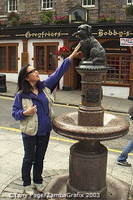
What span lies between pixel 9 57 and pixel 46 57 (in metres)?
3.03

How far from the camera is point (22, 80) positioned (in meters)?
5.49

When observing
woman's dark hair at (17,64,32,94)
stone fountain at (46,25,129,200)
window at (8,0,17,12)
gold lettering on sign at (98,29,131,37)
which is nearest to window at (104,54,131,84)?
gold lettering on sign at (98,29,131,37)

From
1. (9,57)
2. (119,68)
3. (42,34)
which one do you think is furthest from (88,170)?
(9,57)

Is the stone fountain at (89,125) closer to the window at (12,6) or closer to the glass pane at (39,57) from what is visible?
the glass pane at (39,57)

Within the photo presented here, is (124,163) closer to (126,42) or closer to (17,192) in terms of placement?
(17,192)

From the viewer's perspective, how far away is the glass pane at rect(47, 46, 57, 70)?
20.9 metres

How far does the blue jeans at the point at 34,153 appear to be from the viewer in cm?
555

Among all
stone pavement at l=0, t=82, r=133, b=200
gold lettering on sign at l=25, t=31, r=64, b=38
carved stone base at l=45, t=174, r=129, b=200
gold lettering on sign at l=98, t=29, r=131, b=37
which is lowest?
stone pavement at l=0, t=82, r=133, b=200

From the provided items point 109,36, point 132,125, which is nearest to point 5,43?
point 109,36

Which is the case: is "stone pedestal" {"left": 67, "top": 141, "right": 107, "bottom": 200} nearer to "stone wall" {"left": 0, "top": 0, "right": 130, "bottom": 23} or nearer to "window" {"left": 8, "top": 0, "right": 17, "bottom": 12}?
"stone wall" {"left": 0, "top": 0, "right": 130, "bottom": 23}

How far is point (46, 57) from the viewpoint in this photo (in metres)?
21.1

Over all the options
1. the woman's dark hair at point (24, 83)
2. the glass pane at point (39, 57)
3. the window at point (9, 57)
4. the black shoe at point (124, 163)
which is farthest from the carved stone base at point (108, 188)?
the window at point (9, 57)

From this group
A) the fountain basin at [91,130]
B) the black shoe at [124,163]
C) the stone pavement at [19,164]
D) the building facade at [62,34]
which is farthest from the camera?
the building facade at [62,34]

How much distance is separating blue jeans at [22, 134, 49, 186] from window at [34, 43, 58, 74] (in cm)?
1524
